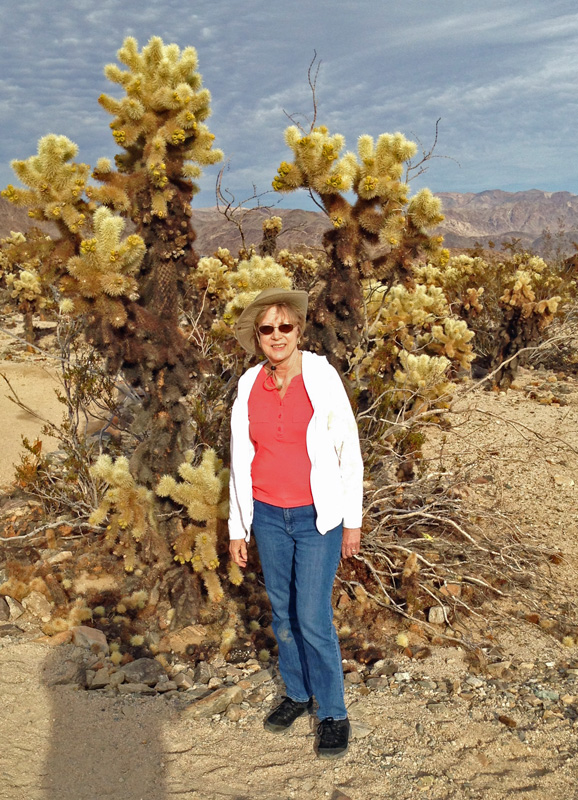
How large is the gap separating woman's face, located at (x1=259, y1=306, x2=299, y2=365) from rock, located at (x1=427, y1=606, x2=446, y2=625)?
1957mm

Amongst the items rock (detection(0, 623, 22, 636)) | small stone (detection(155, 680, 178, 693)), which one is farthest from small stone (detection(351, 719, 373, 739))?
rock (detection(0, 623, 22, 636))

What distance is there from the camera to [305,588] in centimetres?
236

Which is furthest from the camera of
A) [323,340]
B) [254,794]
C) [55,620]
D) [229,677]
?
[323,340]

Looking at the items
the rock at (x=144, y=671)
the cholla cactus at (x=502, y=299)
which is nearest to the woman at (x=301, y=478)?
the rock at (x=144, y=671)

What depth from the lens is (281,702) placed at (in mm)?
2736

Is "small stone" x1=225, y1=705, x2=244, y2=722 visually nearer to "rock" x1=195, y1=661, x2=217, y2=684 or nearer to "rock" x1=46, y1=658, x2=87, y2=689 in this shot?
"rock" x1=195, y1=661, x2=217, y2=684

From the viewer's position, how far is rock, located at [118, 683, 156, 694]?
9.48 feet

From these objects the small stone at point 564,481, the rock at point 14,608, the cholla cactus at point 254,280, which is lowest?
the small stone at point 564,481

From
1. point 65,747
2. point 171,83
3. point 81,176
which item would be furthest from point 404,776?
point 171,83

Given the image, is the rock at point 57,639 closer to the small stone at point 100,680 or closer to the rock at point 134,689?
the small stone at point 100,680

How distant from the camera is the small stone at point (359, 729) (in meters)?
2.55

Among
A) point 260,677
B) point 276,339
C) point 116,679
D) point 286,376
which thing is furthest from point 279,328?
point 116,679

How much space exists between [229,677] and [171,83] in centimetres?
325

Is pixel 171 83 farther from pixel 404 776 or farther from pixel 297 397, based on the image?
pixel 404 776
